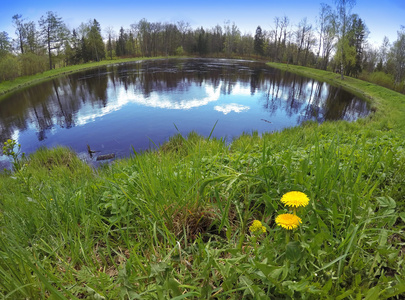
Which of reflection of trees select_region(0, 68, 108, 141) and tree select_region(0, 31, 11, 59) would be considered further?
tree select_region(0, 31, 11, 59)

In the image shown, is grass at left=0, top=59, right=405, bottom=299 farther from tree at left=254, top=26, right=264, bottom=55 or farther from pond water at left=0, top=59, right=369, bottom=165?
tree at left=254, top=26, right=264, bottom=55

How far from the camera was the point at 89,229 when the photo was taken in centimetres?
154

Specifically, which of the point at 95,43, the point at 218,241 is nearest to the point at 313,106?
the point at 218,241

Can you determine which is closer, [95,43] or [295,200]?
[295,200]

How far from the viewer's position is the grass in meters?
0.96

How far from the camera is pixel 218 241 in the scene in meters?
1.43

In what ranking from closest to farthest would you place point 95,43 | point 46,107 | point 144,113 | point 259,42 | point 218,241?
point 218,241, point 144,113, point 46,107, point 95,43, point 259,42

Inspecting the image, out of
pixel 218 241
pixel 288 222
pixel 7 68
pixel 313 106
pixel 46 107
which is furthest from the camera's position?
pixel 7 68

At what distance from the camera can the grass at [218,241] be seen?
96 centimetres

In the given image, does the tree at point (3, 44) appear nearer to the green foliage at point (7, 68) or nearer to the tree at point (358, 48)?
the green foliage at point (7, 68)

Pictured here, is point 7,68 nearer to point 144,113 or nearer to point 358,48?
point 144,113

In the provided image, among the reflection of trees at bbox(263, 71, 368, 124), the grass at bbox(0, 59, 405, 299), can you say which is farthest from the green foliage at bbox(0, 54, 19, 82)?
the grass at bbox(0, 59, 405, 299)

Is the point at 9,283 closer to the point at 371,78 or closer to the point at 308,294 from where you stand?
the point at 308,294

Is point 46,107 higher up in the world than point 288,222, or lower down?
lower down
